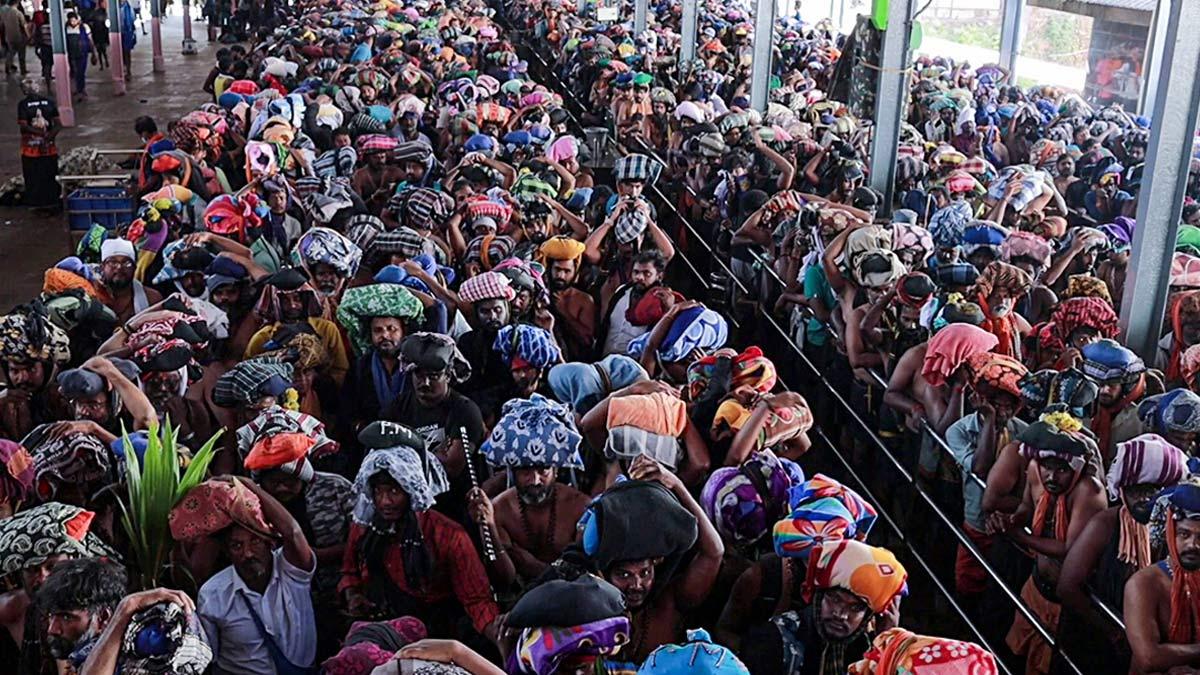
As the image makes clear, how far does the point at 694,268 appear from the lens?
398 inches

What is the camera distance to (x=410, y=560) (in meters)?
4.18

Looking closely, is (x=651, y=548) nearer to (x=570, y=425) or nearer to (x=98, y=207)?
(x=570, y=425)

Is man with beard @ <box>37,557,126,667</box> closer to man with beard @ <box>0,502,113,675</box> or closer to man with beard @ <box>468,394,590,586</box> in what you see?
man with beard @ <box>0,502,113,675</box>

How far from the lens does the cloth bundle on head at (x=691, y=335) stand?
5.63 metres

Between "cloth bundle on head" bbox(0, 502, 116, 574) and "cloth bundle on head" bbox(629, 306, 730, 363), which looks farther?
"cloth bundle on head" bbox(629, 306, 730, 363)

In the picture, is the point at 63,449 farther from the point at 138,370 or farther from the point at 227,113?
the point at 227,113

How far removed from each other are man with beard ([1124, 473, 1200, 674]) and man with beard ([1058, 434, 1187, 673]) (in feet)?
0.83

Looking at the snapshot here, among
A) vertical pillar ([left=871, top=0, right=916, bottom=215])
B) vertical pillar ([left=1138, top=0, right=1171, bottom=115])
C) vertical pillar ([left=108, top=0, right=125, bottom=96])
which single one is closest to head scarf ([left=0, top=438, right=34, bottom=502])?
vertical pillar ([left=871, top=0, right=916, bottom=215])

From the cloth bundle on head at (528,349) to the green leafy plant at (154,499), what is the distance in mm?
1567

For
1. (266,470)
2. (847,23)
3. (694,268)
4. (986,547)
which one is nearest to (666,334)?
(986,547)

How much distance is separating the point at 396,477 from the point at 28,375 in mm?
2239

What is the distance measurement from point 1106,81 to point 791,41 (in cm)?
584

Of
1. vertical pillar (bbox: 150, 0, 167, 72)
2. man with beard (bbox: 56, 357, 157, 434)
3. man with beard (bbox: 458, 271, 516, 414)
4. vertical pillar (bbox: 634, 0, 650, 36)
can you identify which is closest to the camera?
man with beard (bbox: 56, 357, 157, 434)

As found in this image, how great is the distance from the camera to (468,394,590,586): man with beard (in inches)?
172
